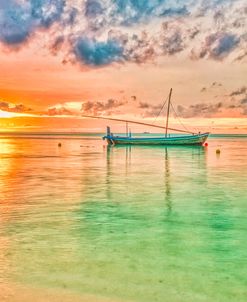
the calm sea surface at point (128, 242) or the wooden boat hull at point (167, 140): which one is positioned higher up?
the wooden boat hull at point (167, 140)

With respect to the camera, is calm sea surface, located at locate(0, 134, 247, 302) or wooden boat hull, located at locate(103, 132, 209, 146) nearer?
calm sea surface, located at locate(0, 134, 247, 302)

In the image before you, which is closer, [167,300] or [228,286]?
[167,300]

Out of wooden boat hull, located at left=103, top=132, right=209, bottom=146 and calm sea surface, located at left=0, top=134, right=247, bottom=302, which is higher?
wooden boat hull, located at left=103, top=132, right=209, bottom=146

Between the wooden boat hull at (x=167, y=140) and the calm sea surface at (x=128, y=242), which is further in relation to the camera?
the wooden boat hull at (x=167, y=140)

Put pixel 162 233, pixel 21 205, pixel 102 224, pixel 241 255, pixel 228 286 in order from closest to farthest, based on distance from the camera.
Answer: pixel 228 286 < pixel 241 255 < pixel 162 233 < pixel 102 224 < pixel 21 205

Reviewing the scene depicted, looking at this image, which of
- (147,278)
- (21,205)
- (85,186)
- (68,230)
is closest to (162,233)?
(68,230)

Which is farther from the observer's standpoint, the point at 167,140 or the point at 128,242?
the point at 167,140

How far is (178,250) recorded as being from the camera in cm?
938

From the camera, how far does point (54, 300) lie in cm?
→ 652

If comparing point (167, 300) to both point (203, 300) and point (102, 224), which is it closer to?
point (203, 300)

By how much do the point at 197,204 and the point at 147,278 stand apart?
8464 millimetres

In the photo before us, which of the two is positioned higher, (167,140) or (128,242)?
(167,140)

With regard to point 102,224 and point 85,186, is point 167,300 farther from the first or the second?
point 85,186

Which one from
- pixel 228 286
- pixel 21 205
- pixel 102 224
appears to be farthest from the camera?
pixel 21 205
